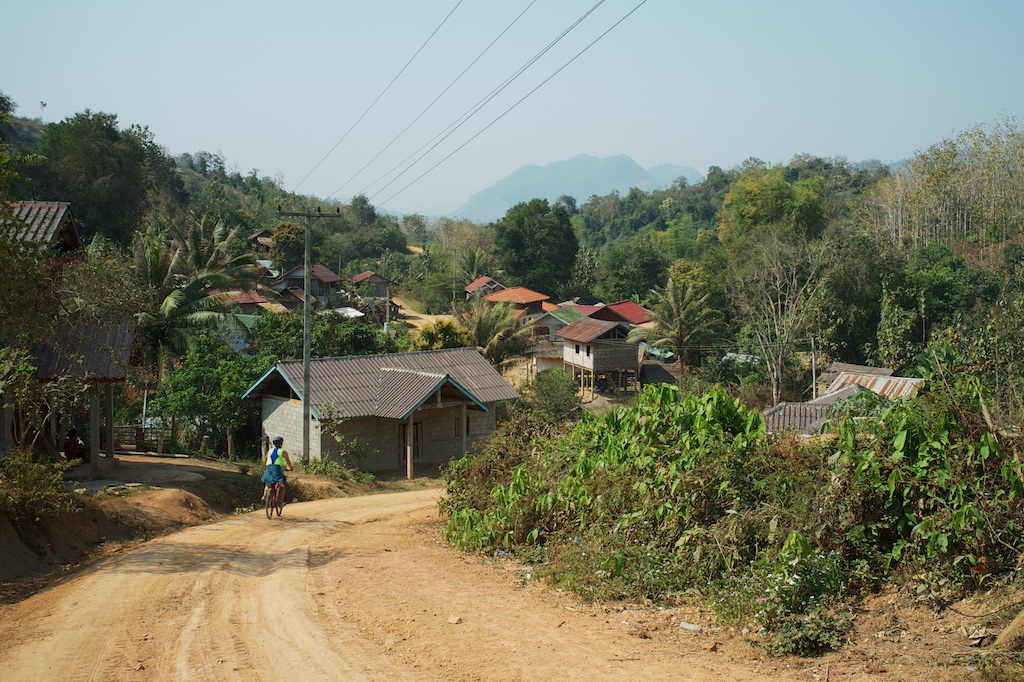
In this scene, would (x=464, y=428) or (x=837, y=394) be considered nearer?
(x=464, y=428)

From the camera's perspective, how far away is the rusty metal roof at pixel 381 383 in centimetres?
2441

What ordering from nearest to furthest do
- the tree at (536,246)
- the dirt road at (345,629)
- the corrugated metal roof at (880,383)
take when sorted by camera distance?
the dirt road at (345,629) → the corrugated metal roof at (880,383) → the tree at (536,246)

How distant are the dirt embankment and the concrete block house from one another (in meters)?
13.8

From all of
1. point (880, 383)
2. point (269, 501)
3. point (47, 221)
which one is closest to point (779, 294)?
point (880, 383)

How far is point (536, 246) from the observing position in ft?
235

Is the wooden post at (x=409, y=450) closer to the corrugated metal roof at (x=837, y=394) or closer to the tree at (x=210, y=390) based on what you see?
the tree at (x=210, y=390)

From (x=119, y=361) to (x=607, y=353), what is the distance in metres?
33.7

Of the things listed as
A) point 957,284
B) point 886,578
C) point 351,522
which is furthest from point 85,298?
point 957,284

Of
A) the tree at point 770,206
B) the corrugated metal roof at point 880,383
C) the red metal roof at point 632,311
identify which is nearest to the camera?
the corrugated metal roof at point 880,383

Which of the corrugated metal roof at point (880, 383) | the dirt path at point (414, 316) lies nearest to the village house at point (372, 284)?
the dirt path at point (414, 316)

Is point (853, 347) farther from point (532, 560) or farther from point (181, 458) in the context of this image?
point (532, 560)

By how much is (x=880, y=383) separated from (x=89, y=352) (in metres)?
27.8

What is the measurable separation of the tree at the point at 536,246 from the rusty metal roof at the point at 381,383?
42.7 metres

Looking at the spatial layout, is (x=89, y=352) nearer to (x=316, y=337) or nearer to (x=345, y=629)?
(x=345, y=629)
